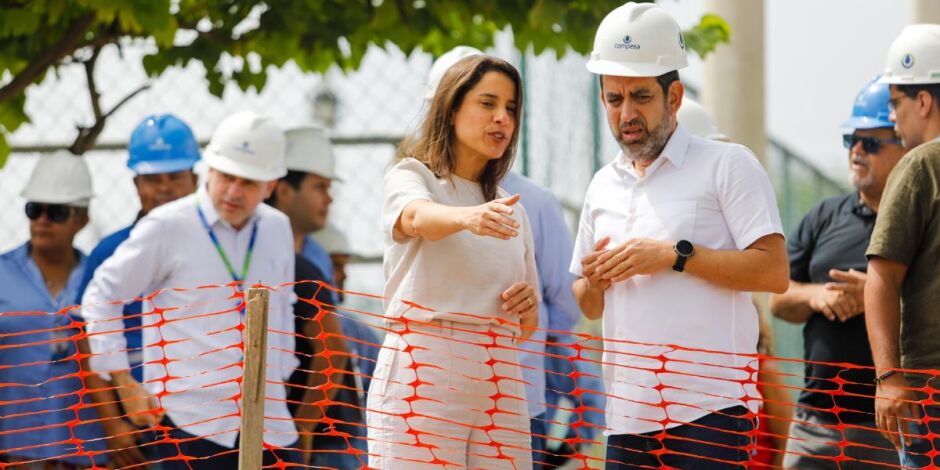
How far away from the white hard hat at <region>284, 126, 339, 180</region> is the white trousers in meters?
3.17

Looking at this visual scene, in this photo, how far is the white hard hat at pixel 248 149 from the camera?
684 cm

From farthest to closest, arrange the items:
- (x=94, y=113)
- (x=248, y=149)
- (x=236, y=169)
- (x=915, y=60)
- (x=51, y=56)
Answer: (x=94, y=113), (x=51, y=56), (x=248, y=149), (x=236, y=169), (x=915, y=60)

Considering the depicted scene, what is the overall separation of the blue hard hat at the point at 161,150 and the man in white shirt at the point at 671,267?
2960 millimetres

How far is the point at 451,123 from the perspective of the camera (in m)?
Result: 5.32

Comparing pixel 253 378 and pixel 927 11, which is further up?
pixel 927 11

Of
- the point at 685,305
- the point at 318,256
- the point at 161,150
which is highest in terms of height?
the point at 161,150

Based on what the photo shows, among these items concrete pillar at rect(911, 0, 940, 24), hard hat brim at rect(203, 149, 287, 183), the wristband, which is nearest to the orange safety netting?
the wristband

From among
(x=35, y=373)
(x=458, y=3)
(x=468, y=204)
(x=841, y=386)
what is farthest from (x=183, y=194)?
(x=841, y=386)

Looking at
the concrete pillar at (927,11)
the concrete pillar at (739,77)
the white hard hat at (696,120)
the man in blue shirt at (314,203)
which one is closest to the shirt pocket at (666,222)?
the white hard hat at (696,120)

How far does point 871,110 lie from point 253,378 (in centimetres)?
287

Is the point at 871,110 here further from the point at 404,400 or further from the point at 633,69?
the point at 404,400

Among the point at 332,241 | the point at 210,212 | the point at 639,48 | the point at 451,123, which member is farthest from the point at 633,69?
the point at 332,241

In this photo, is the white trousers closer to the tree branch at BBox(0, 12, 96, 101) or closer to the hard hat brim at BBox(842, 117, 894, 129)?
the hard hat brim at BBox(842, 117, 894, 129)

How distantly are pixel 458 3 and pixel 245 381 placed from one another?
12.0 ft
